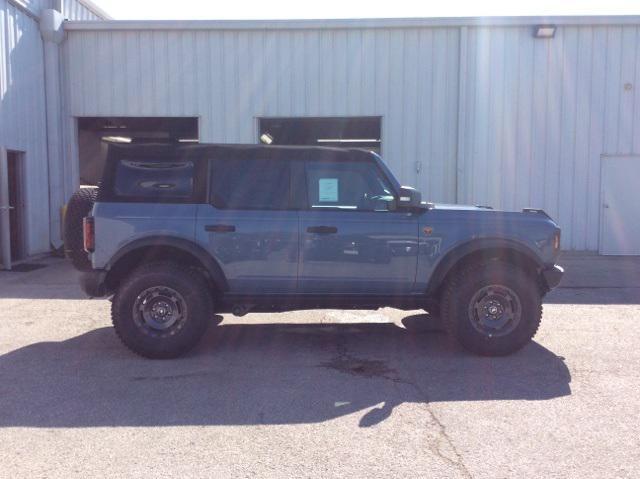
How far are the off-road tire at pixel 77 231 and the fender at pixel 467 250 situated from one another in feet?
10.7

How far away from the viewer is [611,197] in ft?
42.8

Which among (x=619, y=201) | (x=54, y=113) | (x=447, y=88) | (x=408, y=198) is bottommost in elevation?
(x=619, y=201)

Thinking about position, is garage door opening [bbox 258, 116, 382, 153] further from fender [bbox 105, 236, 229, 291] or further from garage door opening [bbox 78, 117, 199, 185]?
fender [bbox 105, 236, 229, 291]

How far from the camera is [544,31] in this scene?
502 inches

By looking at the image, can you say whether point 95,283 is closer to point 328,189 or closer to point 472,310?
point 328,189

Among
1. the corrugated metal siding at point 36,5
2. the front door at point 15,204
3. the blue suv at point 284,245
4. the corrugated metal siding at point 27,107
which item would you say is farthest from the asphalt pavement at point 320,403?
the corrugated metal siding at point 36,5

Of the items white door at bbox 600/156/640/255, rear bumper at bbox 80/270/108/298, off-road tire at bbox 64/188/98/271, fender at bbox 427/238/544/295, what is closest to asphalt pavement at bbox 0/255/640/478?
rear bumper at bbox 80/270/108/298

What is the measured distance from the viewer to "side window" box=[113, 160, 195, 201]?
5.75 m

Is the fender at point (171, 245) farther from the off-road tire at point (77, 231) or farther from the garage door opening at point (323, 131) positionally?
the garage door opening at point (323, 131)

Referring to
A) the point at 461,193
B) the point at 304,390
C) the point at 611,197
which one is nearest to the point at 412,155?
the point at 461,193

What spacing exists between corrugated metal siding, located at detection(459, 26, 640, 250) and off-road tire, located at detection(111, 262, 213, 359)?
854cm

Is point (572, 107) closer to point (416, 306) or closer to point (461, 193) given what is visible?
point (461, 193)

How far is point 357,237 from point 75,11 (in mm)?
11638

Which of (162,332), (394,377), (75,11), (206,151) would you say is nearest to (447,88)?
(206,151)
